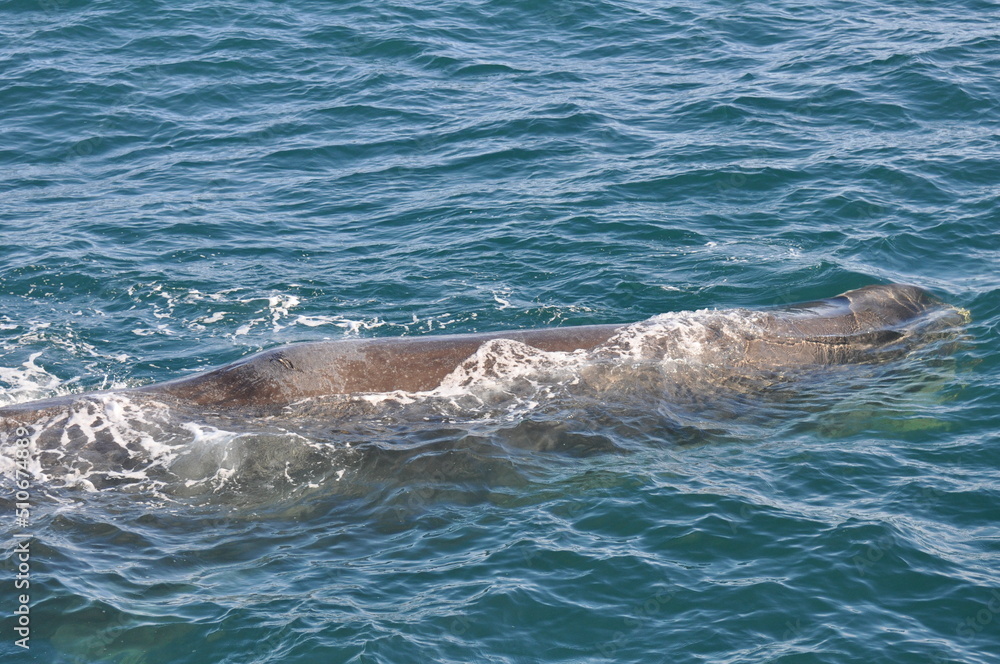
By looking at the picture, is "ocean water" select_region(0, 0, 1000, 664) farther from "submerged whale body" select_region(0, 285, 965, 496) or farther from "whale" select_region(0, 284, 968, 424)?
"whale" select_region(0, 284, 968, 424)

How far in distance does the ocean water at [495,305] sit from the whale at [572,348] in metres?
0.33

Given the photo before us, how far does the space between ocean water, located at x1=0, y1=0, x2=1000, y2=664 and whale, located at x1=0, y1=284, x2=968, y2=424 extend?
1.08ft

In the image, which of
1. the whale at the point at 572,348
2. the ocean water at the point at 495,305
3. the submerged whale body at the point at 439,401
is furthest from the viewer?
the whale at the point at 572,348

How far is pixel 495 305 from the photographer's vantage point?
17.2 metres

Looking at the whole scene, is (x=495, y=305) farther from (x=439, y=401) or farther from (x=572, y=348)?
(x=439, y=401)

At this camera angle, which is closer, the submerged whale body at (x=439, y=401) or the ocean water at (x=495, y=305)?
the ocean water at (x=495, y=305)

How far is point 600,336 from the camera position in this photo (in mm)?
13914

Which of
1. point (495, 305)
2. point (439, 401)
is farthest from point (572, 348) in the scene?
point (495, 305)

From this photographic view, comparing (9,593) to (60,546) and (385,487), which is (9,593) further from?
(385,487)

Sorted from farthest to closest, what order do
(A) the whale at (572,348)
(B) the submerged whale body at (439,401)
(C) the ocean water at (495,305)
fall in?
(A) the whale at (572,348) → (B) the submerged whale body at (439,401) → (C) the ocean water at (495,305)

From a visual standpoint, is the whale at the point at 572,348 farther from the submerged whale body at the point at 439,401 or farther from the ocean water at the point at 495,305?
the ocean water at the point at 495,305

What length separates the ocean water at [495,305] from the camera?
32.8ft

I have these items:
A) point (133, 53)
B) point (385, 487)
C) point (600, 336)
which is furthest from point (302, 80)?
point (385, 487)

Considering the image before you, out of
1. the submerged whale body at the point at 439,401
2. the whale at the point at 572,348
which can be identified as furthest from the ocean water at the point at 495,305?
the whale at the point at 572,348
